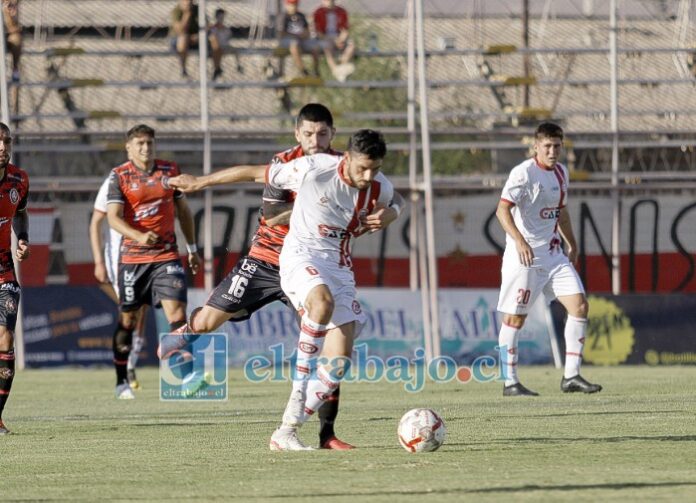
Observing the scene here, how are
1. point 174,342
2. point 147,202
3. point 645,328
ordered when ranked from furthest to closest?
point 645,328 → point 147,202 → point 174,342

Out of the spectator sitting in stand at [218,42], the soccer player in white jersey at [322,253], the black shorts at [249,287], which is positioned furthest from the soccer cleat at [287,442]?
the spectator sitting in stand at [218,42]

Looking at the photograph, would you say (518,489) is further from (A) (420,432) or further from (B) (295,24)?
(B) (295,24)

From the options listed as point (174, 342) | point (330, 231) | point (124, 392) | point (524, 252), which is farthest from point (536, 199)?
point (330, 231)

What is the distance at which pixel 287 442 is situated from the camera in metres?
8.77

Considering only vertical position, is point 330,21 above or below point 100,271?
above

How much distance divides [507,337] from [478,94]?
2606cm

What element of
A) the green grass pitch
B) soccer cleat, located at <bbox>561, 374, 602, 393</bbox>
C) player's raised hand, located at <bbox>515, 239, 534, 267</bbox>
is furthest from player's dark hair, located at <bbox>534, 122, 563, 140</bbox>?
the green grass pitch

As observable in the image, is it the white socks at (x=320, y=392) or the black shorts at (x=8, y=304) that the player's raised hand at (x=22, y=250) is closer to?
the black shorts at (x=8, y=304)

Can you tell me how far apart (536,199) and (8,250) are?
5.43 m

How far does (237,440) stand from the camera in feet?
31.6

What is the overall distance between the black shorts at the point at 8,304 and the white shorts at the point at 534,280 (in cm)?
512

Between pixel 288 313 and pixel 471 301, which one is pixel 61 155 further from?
pixel 471 301

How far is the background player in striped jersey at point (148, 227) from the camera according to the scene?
13.9 metres

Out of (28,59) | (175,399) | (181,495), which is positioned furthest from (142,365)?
(28,59)
